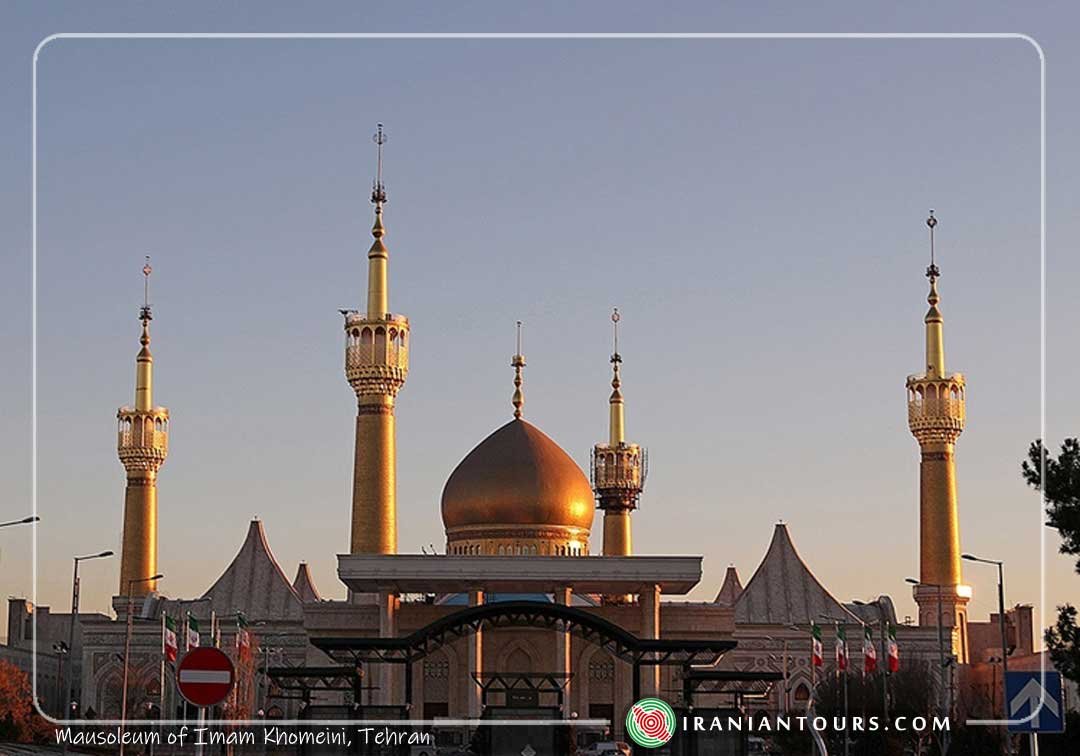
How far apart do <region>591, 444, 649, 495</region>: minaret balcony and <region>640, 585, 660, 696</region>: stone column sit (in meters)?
23.4

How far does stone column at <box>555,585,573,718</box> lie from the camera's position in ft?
183

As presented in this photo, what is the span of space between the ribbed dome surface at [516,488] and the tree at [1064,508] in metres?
36.7

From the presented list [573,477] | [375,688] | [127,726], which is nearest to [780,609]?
[573,477]

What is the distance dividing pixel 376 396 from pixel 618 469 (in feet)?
64.0

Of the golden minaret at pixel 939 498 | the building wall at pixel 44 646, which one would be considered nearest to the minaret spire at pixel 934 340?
the golden minaret at pixel 939 498

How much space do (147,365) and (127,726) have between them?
26.9 meters

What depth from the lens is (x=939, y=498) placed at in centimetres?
7094

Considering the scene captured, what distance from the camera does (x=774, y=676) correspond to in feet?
129

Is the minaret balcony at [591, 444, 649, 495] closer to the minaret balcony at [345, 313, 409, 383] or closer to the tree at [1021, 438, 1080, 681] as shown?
the minaret balcony at [345, 313, 409, 383]

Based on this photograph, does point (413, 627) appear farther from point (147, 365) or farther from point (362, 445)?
point (147, 365)

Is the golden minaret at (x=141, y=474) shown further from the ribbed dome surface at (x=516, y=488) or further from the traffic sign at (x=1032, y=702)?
the traffic sign at (x=1032, y=702)

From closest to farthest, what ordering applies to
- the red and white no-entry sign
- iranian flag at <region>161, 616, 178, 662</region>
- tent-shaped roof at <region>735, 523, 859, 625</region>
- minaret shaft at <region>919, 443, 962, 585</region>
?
the red and white no-entry sign → iranian flag at <region>161, 616, 178, 662</region> → minaret shaft at <region>919, 443, 962, 585</region> → tent-shaped roof at <region>735, 523, 859, 625</region>

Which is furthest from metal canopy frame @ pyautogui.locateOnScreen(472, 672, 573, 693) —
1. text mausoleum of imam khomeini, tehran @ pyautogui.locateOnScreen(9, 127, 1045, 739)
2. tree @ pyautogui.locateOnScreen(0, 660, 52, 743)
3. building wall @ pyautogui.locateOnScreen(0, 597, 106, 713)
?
building wall @ pyautogui.locateOnScreen(0, 597, 106, 713)

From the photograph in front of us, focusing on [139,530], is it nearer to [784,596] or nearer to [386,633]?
[386,633]
